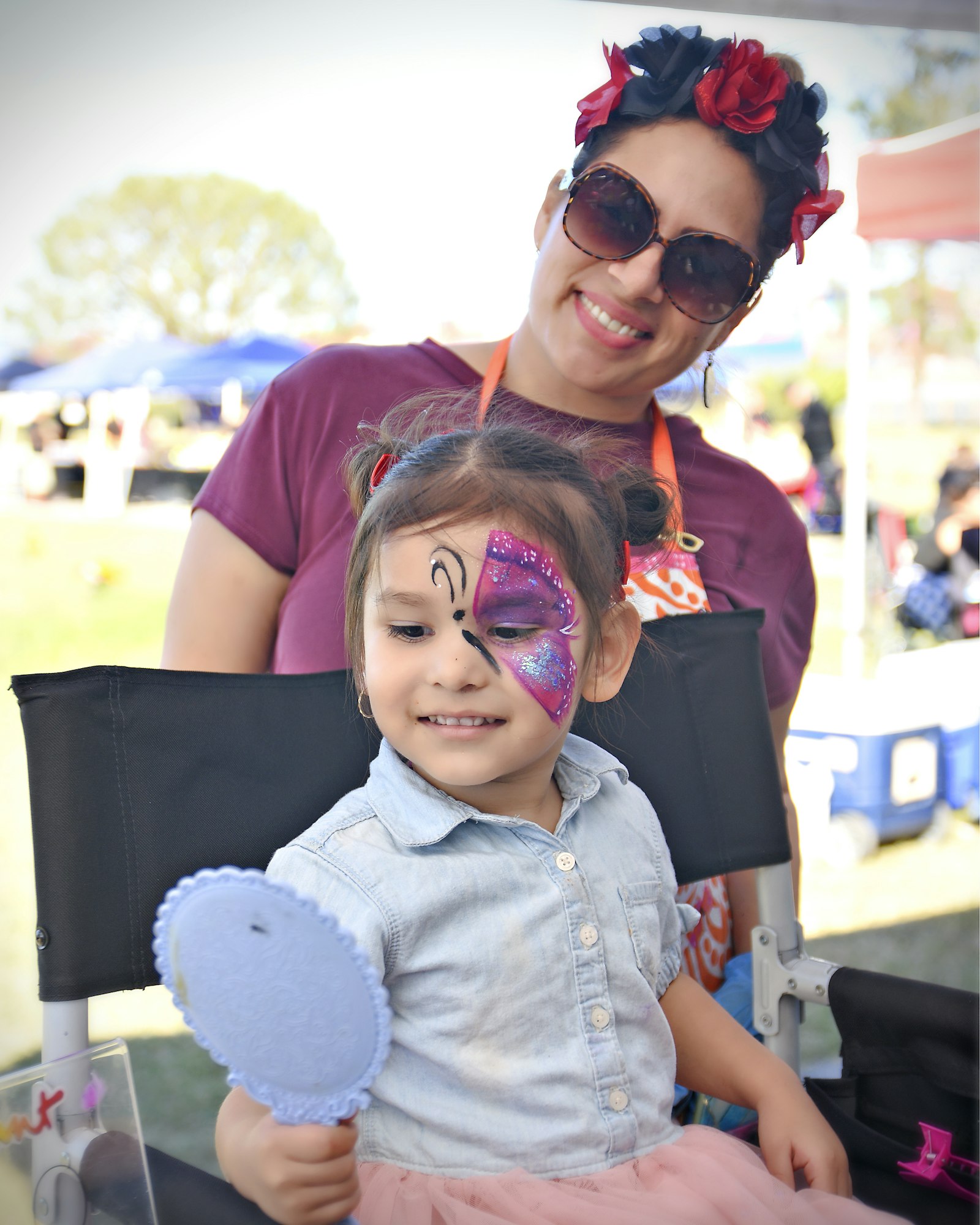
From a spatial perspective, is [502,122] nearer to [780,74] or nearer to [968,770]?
[780,74]

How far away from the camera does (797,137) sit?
991 millimetres

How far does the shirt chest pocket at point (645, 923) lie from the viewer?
2.91 ft

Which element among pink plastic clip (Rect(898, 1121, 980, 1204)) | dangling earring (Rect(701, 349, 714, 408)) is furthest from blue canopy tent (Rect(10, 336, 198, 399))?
pink plastic clip (Rect(898, 1121, 980, 1204))

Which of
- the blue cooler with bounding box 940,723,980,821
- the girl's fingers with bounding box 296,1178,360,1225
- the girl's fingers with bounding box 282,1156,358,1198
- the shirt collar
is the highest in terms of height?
the shirt collar

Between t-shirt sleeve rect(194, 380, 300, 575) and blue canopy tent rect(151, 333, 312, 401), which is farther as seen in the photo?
blue canopy tent rect(151, 333, 312, 401)

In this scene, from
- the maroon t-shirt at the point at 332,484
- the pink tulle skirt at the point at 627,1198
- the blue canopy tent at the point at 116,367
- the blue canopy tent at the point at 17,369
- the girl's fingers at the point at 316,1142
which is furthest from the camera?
the blue canopy tent at the point at 17,369

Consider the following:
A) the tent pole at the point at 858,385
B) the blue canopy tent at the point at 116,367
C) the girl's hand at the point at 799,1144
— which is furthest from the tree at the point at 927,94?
the blue canopy tent at the point at 116,367

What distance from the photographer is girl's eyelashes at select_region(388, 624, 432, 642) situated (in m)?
0.80

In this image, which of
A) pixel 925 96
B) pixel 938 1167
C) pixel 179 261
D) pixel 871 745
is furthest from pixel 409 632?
pixel 871 745

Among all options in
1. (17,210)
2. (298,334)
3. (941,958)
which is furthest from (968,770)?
(298,334)

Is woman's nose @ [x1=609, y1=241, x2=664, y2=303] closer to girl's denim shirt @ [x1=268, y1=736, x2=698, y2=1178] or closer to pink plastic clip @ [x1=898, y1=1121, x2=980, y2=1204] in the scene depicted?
girl's denim shirt @ [x1=268, y1=736, x2=698, y2=1178]

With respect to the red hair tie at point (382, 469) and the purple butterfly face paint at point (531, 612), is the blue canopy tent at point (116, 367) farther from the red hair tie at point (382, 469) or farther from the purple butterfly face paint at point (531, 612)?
the purple butterfly face paint at point (531, 612)

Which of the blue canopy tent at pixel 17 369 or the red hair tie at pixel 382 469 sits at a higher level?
the blue canopy tent at pixel 17 369

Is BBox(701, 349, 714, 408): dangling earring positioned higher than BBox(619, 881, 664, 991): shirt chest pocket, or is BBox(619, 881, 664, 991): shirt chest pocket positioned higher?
BBox(701, 349, 714, 408): dangling earring
